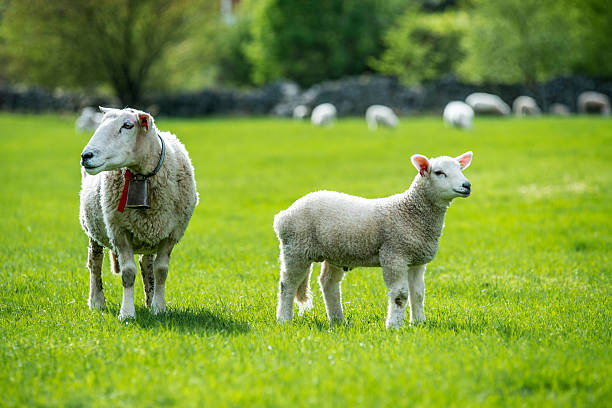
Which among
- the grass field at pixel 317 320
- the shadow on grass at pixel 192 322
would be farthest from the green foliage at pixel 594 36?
the shadow on grass at pixel 192 322

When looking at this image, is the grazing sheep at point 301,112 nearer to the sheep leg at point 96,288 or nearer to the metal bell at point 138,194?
the sheep leg at point 96,288

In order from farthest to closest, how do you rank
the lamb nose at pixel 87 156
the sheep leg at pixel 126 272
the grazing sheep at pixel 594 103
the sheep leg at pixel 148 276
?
the grazing sheep at pixel 594 103, the sheep leg at pixel 148 276, the sheep leg at pixel 126 272, the lamb nose at pixel 87 156

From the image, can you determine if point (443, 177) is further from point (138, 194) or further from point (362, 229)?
point (138, 194)

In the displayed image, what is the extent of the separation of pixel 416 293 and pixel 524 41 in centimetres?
3998

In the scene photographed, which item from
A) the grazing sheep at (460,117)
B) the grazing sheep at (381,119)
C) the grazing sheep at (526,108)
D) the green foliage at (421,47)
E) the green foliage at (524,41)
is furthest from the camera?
the green foliage at (421,47)

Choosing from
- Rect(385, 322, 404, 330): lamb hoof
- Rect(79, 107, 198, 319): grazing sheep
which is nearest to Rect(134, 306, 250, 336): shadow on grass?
Rect(79, 107, 198, 319): grazing sheep

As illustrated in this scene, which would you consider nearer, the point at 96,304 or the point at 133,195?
the point at 133,195

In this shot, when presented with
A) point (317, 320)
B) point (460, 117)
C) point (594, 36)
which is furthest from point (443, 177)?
point (594, 36)

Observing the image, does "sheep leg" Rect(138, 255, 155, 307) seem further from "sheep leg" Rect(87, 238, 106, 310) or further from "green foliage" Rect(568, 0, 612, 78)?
"green foliage" Rect(568, 0, 612, 78)

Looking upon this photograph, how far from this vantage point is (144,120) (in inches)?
221

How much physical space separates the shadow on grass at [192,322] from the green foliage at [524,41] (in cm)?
3887

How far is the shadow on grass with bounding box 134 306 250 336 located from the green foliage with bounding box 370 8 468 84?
165 feet

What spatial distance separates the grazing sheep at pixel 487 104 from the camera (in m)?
A: 34.2

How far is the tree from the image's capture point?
128ft
